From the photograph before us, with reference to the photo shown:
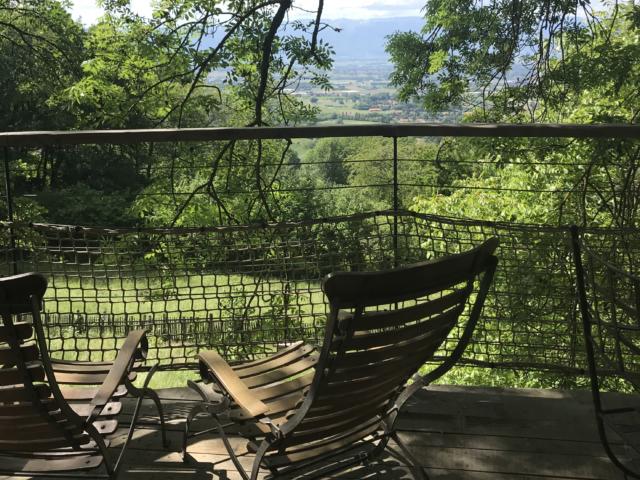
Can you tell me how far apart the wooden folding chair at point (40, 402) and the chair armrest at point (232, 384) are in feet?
0.77

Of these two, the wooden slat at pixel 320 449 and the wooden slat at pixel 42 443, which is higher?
the wooden slat at pixel 42 443

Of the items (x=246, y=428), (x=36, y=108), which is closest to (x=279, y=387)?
(x=246, y=428)

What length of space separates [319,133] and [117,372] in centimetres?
146

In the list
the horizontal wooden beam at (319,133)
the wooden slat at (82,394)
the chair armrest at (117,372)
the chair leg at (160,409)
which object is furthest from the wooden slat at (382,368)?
the horizontal wooden beam at (319,133)

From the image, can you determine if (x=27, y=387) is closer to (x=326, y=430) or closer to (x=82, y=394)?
(x=82, y=394)

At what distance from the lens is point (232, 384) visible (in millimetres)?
2012

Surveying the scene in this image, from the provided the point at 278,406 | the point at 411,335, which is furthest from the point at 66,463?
the point at 411,335

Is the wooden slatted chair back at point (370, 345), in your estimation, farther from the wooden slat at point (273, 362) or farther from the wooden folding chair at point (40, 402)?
the wooden folding chair at point (40, 402)

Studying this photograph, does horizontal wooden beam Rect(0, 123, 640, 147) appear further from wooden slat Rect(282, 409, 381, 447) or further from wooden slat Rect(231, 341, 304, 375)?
wooden slat Rect(282, 409, 381, 447)

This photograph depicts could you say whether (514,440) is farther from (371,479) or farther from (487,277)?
(487,277)

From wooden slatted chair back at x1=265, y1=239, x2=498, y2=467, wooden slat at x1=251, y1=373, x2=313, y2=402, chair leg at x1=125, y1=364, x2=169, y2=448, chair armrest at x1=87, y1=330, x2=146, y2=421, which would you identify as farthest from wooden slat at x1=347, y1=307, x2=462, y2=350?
chair leg at x1=125, y1=364, x2=169, y2=448

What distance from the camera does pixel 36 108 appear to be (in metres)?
17.7

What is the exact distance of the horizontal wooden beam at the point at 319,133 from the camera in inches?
114

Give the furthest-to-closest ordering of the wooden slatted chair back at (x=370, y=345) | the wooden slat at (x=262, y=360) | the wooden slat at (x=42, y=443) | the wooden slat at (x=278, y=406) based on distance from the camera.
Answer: the wooden slat at (x=262, y=360) → the wooden slat at (x=278, y=406) → the wooden slat at (x=42, y=443) → the wooden slatted chair back at (x=370, y=345)
